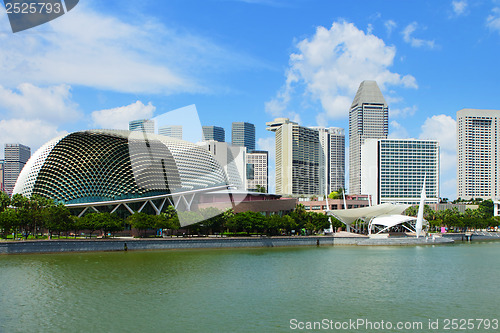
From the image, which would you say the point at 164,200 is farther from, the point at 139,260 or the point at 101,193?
the point at 139,260

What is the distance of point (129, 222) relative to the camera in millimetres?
65062

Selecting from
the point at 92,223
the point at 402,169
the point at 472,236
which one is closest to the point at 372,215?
the point at 472,236

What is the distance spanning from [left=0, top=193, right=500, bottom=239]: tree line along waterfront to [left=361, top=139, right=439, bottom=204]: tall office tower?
9260 centimetres

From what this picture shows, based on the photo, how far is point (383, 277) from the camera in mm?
36281

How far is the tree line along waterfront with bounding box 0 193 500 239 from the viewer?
2175 inches

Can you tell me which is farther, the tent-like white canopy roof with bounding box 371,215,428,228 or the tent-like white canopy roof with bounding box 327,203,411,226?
the tent-like white canopy roof with bounding box 327,203,411,226

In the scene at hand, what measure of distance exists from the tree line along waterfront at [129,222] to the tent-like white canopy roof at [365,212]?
161 cm

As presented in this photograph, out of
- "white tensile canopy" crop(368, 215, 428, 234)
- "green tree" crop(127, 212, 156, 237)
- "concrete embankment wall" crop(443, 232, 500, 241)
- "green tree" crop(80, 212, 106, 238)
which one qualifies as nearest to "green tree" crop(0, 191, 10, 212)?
"green tree" crop(80, 212, 106, 238)

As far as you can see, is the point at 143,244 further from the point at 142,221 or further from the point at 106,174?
the point at 106,174

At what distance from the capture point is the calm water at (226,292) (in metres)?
23.3

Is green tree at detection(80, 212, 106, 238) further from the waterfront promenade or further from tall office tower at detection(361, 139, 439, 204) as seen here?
tall office tower at detection(361, 139, 439, 204)

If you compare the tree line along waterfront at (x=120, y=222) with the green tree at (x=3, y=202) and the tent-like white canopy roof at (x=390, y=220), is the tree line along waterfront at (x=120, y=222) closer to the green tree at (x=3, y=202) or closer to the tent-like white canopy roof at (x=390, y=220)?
the green tree at (x=3, y=202)

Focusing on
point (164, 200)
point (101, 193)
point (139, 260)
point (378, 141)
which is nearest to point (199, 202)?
point (164, 200)

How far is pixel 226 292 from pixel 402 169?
500 feet
